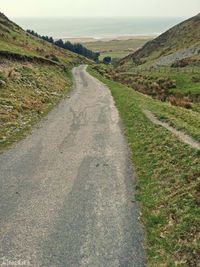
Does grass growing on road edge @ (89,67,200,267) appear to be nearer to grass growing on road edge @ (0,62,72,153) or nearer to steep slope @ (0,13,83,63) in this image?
grass growing on road edge @ (0,62,72,153)

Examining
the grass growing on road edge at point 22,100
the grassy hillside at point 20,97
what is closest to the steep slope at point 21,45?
the grassy hillside at point 20,97

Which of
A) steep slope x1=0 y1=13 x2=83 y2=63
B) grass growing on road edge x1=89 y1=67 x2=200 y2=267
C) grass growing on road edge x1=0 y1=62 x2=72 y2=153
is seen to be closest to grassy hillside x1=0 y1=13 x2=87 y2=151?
grass growing on road edge x1=0 y1=62 x2=72 y2=153

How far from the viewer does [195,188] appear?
14.3 m

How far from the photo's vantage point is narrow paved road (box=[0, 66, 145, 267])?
11000 mm

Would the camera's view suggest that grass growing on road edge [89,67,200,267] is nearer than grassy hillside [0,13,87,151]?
Yes

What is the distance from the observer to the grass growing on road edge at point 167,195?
36.0 feet

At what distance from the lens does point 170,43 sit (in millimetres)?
145500

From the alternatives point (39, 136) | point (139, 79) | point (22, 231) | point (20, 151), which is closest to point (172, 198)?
point (22, 231)

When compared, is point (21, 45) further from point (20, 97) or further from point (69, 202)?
point (69, 202)

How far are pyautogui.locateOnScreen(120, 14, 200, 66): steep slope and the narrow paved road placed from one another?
107 meters

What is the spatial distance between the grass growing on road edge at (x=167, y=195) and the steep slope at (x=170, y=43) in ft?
352

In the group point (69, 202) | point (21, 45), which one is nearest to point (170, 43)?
point (21, 45)

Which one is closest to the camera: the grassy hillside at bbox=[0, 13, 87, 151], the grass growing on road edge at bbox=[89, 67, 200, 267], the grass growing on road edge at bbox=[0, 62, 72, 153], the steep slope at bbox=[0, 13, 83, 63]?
the grass growing on road edge at bbox=[89, 67, 200, 267]

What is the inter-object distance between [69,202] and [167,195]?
3.65m
